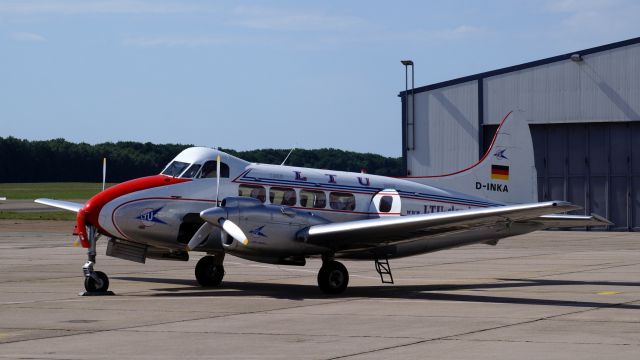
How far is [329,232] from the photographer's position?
71.2ft

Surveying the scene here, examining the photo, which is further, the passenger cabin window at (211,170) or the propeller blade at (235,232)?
the passenger cabin window at (211,170)

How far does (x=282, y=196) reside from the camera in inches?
923

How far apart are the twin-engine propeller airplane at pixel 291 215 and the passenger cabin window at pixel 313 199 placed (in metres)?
0.02

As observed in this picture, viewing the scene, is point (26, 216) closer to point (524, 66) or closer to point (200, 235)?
point (524, 66)

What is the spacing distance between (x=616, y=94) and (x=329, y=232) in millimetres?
41289

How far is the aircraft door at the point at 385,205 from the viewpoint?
81.1ft

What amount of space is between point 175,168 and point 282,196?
257 centimetres

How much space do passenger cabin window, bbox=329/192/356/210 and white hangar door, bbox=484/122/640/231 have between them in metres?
36.4

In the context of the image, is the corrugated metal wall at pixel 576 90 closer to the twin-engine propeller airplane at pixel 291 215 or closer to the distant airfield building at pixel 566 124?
the distant airfield building at pixel 566 124

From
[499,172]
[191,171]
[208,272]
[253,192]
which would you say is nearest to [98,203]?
[191,171]

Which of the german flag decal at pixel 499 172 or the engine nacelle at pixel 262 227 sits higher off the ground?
the german flag decal at pixel 499 172

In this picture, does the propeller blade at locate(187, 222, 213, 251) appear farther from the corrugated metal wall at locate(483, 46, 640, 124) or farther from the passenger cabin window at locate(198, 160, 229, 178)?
the corrugated metal wall at locate(483, 46, 640, 124)

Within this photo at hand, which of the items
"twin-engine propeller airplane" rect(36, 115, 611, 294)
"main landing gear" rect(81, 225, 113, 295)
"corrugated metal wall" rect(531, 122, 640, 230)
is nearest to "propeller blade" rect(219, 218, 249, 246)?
"twin-engine propeller airplane" rect(36, 115, 611, 294)

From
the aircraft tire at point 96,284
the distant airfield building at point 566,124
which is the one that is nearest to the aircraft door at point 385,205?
the aircraft tire at point 96,284
